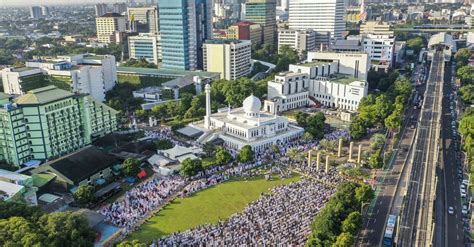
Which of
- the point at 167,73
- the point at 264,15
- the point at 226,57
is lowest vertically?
the point at 167,73

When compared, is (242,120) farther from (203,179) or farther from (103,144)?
(103,144)

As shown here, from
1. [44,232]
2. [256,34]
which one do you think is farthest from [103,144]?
[256,34]

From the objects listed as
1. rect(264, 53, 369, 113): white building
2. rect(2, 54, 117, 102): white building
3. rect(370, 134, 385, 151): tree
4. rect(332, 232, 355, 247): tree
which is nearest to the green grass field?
rect(332, 232, 355, 247): tree

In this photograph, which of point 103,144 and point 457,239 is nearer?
point 457,239

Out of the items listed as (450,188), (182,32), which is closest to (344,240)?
(450,188)

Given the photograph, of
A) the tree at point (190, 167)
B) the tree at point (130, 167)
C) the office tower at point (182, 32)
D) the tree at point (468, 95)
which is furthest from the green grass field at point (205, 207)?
the office tower at point (182, 32)

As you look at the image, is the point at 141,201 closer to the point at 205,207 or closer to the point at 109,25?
the point at 205,207

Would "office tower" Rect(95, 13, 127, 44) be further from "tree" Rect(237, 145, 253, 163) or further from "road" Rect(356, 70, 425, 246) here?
"road" Rect(356, 70, 425, 246)

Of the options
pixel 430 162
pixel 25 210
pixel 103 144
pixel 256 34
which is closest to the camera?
pixel 25 210
